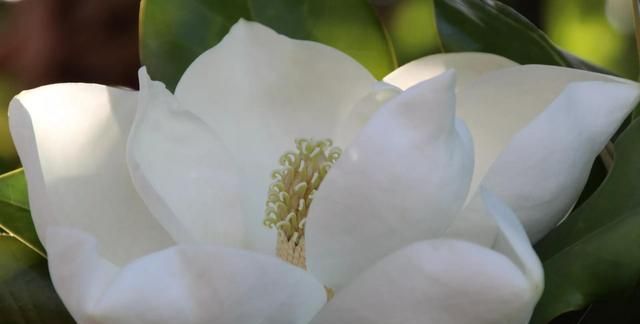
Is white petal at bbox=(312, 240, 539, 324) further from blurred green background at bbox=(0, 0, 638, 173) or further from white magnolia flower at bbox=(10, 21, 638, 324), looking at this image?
blurred green background at bbox=(0, 0, 638, 173)

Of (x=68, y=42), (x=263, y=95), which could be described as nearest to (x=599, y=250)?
(x=263, y=95)

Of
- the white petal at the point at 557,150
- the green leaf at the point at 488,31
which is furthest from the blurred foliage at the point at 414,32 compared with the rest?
the white petal at the point at 557,150

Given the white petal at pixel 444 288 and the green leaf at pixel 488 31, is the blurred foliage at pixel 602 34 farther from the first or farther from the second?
the white petal at pixel 444 288

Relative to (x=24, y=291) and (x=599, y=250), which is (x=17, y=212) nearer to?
(x=24, y=291)

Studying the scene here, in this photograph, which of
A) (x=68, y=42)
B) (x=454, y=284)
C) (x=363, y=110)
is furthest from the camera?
(x=68, y=42)

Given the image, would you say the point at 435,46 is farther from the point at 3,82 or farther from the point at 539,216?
the point at 3,82

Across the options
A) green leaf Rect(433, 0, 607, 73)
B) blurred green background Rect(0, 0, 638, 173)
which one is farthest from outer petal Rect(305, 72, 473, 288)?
blurred green background Rect(0, 0, 638, 173)
